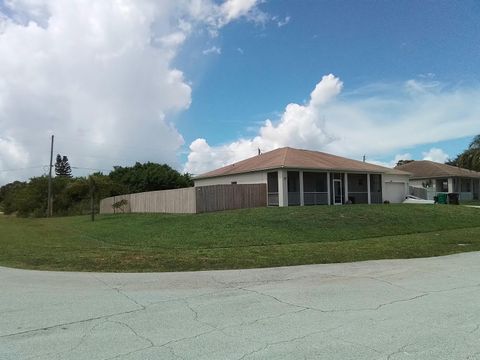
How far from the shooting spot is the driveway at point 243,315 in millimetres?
4957

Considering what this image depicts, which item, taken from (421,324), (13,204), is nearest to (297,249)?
(421,324)

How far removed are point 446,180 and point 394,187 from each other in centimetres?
1284

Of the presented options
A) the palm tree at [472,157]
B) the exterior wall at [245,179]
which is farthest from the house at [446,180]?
the exterior wall at [245,179]

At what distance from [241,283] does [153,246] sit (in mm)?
8329

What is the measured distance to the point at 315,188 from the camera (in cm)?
3475

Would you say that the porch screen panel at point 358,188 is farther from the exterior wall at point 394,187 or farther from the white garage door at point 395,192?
the white garage door at point 395,192

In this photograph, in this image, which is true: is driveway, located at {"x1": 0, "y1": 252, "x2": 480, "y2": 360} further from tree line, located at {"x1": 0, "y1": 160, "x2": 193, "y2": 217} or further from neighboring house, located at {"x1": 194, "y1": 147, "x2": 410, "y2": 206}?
tree line, located at {"x1": 0, "y1": 160, "x2": 193, "y2": 217}

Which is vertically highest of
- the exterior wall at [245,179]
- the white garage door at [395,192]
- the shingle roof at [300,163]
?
the shingle roof at [300,163]

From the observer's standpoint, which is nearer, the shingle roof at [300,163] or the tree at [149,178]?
the shingle roof at [300,163]

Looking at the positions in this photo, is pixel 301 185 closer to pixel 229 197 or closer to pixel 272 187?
pixel 272 187

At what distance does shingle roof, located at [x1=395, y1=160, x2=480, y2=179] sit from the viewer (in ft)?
161

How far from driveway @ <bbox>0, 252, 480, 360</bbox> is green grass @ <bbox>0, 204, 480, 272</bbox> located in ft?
6.34

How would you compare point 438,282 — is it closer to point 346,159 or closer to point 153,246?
point 153,246

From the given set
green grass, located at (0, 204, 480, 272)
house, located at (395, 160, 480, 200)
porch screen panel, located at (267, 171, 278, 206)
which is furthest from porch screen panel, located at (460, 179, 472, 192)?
porch screen panel, located at (267, 171, 278, 206)
